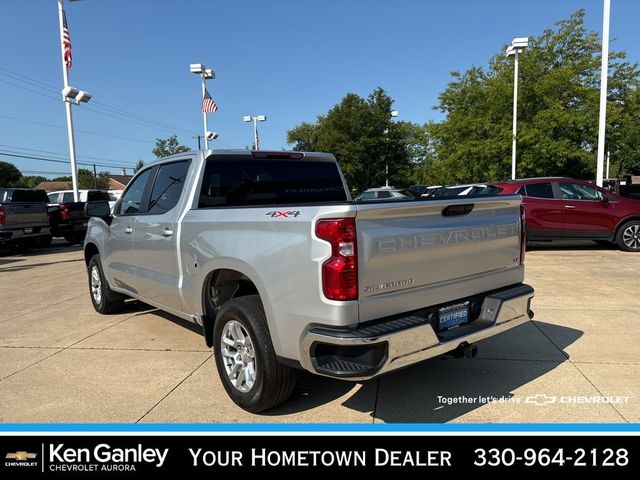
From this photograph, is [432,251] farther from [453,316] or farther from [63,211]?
[63,211]

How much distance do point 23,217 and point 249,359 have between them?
Answer: 45.4ft

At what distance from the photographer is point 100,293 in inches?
251

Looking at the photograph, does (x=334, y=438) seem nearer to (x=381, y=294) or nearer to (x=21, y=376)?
(x=381, y=294)

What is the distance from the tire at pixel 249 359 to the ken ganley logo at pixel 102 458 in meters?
0.64

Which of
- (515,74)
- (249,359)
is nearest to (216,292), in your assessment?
(249,359)

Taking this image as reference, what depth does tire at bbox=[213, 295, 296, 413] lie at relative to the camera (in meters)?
3.20

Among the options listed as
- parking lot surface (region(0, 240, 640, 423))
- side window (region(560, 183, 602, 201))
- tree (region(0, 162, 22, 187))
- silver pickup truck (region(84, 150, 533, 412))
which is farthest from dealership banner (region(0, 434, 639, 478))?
tree (region(0, 162, 22, 187))

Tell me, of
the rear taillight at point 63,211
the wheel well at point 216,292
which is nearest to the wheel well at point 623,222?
the wheel well at point 216,292

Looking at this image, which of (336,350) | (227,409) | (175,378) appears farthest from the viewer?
(175,378)

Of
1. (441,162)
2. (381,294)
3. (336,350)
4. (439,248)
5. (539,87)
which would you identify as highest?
(539,87)

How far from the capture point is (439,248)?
316cm

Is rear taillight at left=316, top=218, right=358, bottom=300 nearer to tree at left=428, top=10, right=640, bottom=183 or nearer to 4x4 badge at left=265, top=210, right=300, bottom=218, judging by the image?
4x4 badge at left=265, top=210, right=300, bottom=218

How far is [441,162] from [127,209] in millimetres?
24607

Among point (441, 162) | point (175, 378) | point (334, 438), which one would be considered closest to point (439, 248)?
point (334, 438)
